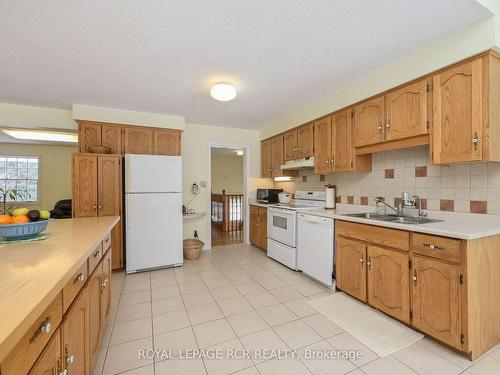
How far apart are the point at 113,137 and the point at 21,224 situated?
2.50m

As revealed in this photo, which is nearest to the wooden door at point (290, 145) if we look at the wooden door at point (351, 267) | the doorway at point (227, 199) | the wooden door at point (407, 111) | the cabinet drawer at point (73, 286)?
the doorway at point (227, 199)

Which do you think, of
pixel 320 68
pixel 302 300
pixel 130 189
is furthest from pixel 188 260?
pixel 320 68

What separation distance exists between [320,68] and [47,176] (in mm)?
7554

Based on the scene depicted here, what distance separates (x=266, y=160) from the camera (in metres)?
4.70

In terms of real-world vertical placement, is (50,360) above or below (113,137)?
below

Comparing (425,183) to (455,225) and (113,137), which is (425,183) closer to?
(455,225)

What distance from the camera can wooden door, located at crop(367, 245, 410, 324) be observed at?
6.27 ft

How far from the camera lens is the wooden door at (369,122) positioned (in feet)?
8.02

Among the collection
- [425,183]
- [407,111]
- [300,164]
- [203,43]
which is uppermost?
[203,43]

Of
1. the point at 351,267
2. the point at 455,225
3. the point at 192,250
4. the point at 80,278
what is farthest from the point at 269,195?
the point at 80,278

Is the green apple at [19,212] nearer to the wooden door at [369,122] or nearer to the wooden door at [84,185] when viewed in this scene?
the wooden door at [84,185]

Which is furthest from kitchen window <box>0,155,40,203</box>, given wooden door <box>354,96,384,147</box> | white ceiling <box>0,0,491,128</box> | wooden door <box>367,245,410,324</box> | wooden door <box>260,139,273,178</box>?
wooden door <box>367,245,410,324</box>

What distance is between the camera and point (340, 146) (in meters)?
2.96

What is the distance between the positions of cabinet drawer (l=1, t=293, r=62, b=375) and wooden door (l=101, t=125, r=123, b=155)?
3.09 metres
